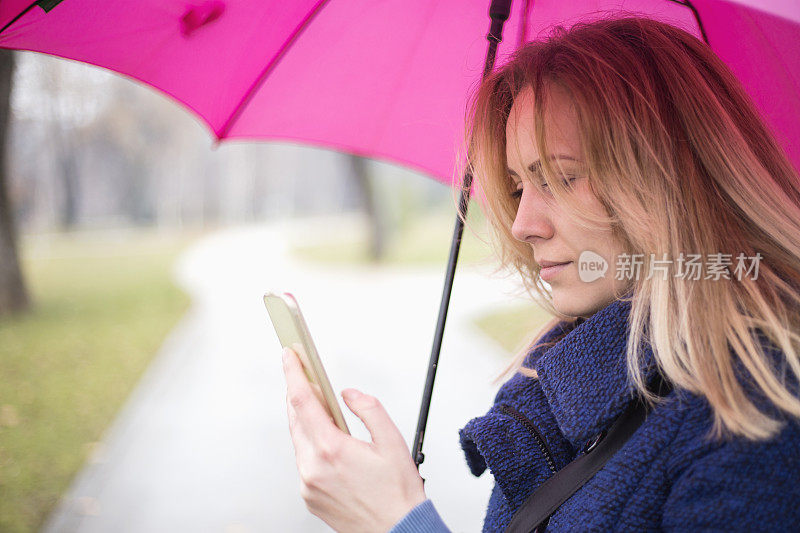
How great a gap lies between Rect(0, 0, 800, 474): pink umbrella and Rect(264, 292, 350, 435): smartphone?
70 centimetres

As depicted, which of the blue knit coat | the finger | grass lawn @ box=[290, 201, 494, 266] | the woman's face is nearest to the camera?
the blue knit coat

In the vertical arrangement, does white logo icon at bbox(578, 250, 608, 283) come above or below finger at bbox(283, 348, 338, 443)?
above

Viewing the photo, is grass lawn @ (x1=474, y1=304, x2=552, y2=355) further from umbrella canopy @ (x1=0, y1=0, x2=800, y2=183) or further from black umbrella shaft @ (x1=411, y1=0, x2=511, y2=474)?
black umbrella shaft @ (x1=411, y1=0, x2=511, y2=474)

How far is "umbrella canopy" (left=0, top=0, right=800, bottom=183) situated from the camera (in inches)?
72.2

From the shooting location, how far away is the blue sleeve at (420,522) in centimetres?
119

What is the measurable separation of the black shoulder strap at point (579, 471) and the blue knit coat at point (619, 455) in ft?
0.06

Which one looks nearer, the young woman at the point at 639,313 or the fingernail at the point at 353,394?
the young woman at the point at 639,313

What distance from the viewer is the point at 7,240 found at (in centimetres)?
974

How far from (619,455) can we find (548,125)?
0.72 metres

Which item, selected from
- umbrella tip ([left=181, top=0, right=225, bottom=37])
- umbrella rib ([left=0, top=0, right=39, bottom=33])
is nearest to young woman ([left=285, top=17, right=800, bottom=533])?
umbrella tip ([left=181, top=0, right=225, bottom=37])

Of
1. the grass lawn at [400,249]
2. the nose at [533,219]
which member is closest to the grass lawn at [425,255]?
the grass lawn at [400,249]

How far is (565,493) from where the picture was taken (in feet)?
4.37

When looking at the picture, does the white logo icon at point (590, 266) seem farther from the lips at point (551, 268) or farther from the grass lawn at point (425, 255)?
the grass lawn at point (425, 255)

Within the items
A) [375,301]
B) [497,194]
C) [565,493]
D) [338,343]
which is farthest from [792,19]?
[375,301]
